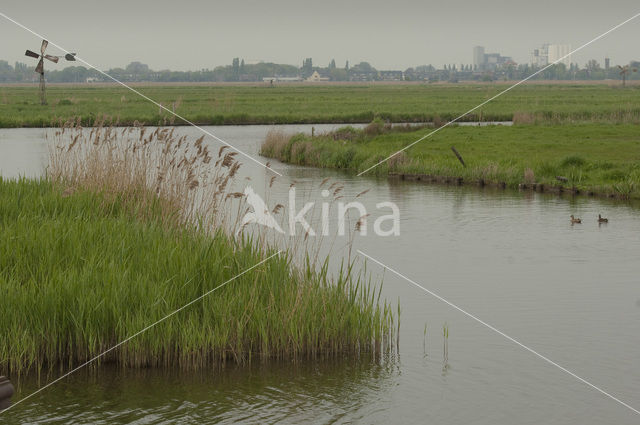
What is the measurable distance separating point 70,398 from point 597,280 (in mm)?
11319

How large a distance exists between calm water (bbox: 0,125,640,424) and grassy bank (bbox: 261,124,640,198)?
1253cm

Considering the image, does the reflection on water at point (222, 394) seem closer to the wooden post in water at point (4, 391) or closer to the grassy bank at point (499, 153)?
the wooden post in water at point (4, 391)

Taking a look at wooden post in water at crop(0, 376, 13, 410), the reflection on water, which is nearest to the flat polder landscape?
the reflection on water

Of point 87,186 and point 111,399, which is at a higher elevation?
point 87,186

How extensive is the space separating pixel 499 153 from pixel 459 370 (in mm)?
31608

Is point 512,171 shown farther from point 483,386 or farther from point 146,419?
point 146,419

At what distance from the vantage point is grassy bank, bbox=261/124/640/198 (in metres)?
34.1

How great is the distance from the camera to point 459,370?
38.8 ft

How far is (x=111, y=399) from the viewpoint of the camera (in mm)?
10711

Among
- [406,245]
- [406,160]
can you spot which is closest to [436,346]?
[406,245]

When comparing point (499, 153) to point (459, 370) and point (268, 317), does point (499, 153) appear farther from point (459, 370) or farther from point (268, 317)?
point (268, 317)

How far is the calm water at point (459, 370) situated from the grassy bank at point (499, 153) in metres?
12.5

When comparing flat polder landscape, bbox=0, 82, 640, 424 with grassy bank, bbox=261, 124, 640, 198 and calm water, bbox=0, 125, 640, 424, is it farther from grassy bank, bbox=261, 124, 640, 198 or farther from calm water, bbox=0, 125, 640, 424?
grassy bank, bbox=261, 124, 640, 198

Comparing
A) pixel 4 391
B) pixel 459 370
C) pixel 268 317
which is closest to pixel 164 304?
pixel 268 317
